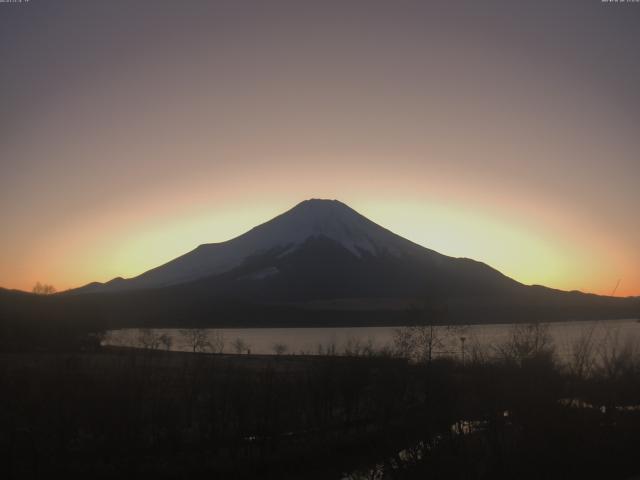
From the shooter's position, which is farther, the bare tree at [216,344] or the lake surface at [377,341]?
the bare tree at [216,344]

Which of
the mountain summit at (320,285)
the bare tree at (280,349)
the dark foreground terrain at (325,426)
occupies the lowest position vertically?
the dark foreground terrain at (325,426)

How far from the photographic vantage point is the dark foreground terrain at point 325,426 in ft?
48.7

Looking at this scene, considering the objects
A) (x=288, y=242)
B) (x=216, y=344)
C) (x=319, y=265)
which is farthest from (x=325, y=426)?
(x=288, y=242)

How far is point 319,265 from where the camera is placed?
5896 inches

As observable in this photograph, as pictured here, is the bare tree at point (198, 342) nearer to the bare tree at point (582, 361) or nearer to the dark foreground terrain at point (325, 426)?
the dark foreground terrain at point (325, 426)

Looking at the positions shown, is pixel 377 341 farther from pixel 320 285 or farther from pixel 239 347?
pixel 320 285

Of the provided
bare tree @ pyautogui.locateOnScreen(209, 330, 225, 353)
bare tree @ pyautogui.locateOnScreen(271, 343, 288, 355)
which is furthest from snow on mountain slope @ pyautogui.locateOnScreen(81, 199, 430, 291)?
bare tree @ pyautogui.locateOnScreen(271, 343, 288, 355)

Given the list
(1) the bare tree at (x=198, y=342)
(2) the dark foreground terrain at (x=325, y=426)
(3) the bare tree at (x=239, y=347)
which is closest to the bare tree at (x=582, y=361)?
(2) the dark foreground terrain at (x=325, y=426)

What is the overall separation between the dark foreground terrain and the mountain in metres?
100

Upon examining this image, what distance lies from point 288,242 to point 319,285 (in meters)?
29.0

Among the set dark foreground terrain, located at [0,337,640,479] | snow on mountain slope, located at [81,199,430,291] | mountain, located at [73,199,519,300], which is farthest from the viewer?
snow on mountain slope, located at [81,199,430,291]

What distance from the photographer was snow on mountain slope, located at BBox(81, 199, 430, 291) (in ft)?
517

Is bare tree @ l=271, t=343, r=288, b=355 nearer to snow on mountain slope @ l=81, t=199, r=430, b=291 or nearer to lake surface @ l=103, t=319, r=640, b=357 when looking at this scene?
lake surface @ l=103, t=319, r=640, b=357

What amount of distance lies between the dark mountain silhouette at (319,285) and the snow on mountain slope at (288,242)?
266 mm
